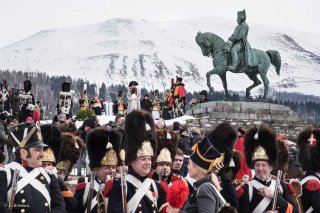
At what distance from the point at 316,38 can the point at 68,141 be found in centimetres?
19259

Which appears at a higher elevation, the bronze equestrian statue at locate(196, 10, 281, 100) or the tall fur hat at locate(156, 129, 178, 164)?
the bronze equestrian statue at locate(196, 10, 281, 100)

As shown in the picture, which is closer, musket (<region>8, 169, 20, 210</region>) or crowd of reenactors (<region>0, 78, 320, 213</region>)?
crowd of reenactors (<region>0, 78, 320, 213</region>)

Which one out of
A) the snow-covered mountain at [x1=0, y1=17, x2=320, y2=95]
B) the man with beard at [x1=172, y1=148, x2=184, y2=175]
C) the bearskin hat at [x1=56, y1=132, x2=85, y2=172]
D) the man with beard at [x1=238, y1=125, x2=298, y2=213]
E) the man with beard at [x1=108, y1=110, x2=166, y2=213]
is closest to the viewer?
the man with beard at [x1=108, y1=110, x2=166, y2=213]

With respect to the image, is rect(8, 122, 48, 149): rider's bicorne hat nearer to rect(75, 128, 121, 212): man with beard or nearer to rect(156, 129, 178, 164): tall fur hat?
rect(75, 128, 121, 212): man with beard

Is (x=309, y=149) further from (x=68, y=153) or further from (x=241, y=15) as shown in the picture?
(x=241, y=15)

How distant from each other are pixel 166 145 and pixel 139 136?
6.02ft

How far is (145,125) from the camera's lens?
6.43 meters

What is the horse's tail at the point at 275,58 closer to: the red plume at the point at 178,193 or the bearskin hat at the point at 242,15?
the bearskin hat at the point at 242,15

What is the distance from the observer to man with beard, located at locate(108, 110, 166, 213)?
19.4 feet

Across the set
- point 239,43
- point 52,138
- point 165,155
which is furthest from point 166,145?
point 239,43

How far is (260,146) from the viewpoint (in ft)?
23.2

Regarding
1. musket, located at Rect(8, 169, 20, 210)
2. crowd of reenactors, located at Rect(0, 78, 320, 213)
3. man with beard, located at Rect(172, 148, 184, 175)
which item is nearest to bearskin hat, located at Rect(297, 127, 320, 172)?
crowd of reenactors, located at Rect(0, 78, 320, 213)

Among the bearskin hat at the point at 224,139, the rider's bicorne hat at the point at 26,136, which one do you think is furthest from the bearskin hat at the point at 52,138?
the bearskin hat at the point at 224,139

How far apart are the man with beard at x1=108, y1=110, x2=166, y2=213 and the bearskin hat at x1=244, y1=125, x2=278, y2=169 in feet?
3.73
